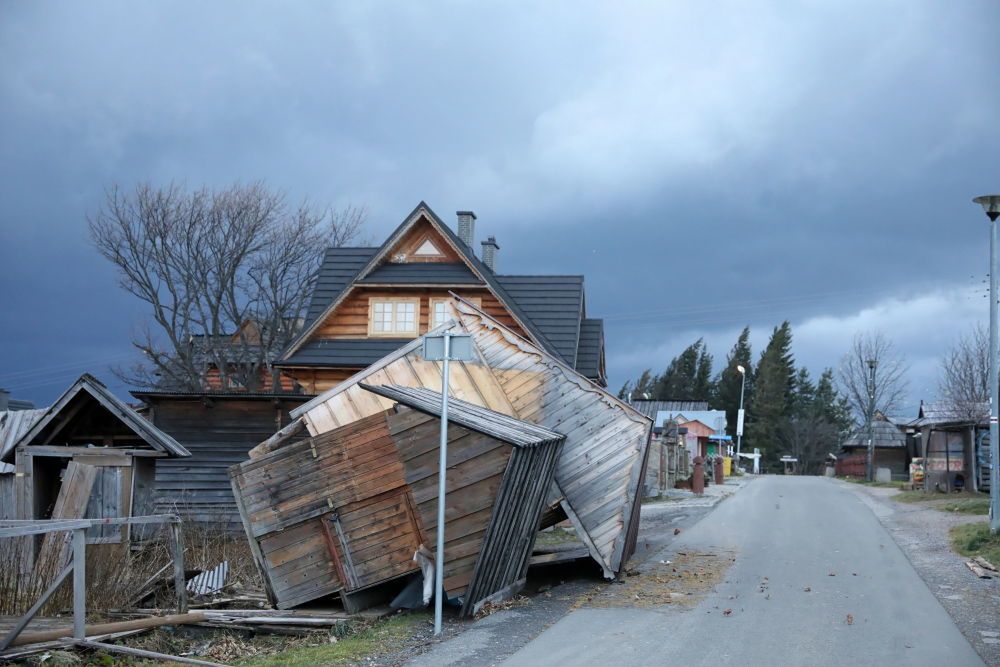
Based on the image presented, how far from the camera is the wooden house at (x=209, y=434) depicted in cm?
2392

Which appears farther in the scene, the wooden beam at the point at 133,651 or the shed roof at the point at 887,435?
the shed roof at the point at 887,435

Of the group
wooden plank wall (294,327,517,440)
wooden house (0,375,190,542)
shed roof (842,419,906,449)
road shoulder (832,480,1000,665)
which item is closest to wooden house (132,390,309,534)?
wooden plank wall (294,327,517,440)

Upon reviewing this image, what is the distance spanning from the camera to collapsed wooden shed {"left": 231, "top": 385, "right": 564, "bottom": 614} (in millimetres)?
13203

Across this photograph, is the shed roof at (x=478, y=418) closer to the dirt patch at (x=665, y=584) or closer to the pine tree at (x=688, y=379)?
the dirt patch at (x=665, y=584)

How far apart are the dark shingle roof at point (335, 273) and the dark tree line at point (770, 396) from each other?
79773 millimetres

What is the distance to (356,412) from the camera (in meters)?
17.3

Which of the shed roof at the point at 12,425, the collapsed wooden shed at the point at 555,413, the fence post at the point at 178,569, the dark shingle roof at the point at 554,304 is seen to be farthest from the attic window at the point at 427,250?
the fence post at the point at 178,569

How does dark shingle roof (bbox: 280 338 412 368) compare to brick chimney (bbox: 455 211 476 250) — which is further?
brick chimney (bbox: 455 211 476 250)

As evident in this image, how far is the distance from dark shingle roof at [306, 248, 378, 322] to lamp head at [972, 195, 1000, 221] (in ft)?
57.0

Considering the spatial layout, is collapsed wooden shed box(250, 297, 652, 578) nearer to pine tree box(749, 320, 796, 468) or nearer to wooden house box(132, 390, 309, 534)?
wooden house box(132, 390, 309, 534)

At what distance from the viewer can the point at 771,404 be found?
111 meters

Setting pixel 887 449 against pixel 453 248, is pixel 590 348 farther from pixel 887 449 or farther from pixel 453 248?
pixel 887 449

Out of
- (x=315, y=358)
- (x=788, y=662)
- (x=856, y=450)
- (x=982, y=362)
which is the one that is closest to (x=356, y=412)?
(x=788, y=662)

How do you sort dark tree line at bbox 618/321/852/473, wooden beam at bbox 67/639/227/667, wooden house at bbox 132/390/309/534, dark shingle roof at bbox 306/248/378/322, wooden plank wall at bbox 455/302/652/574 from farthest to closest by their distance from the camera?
dark tree line at bbox 618/321/852/473 → dark shingle roof at bbox 306/248/378/322 → wooden house at bbox 132/390/309/534 → wooden plank wall at bbox 455/302/652/574 → wooden beam at bbox 67/639/227/667
